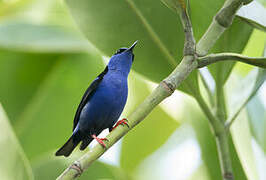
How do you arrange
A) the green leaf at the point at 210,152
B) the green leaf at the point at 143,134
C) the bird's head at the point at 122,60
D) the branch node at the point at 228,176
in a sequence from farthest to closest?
the green leaf at the point at 143,134 → the bird's head at the point at 122,60 → the green leaf at the point at 210,152 → the branch node at the point at 228,176

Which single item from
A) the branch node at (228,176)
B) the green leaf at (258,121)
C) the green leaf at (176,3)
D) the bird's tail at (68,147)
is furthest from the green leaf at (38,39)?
the branch node at (228,176)

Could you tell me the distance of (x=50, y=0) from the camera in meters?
3.46

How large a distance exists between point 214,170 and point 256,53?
2.45 ft

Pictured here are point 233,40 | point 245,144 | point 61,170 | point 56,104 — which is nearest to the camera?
point 61,170

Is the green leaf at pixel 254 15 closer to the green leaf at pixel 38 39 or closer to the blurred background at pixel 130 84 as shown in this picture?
the blurred background at pixel 130 84

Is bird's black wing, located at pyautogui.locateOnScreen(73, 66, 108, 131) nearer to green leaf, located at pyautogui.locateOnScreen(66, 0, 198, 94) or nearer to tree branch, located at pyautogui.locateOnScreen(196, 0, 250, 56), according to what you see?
green leaf, located at pyautogui.locateOnScreen(66, 0, 198, 94)

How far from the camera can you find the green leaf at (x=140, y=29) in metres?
2.19

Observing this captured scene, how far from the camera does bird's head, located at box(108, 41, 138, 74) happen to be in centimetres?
237

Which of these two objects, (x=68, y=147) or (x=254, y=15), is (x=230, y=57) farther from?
(x=68, y=147)

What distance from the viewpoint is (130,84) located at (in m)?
3.06

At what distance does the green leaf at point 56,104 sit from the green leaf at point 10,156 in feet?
2.54

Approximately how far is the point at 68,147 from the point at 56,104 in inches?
14.1

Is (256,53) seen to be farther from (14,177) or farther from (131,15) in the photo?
(14,177)

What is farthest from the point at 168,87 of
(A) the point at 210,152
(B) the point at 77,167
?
(A) the point at 210,152
